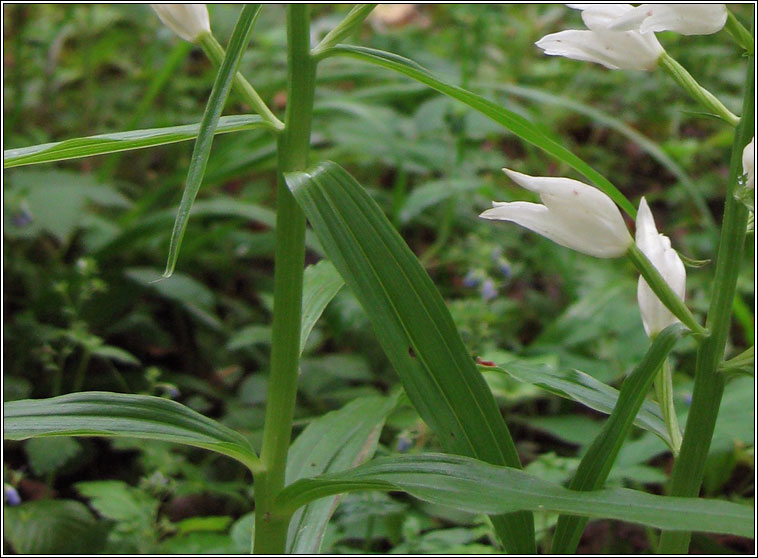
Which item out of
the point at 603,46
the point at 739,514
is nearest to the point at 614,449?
the point at 739,514

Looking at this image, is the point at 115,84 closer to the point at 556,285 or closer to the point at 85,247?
the point at 85,247

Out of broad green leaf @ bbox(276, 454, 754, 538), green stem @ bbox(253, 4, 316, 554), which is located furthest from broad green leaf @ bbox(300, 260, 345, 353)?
broad green leaf @ bbox(276, 454, 754, 538)

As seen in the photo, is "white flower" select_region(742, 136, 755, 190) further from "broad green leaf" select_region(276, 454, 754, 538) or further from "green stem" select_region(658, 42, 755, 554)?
"broad green leaf" select_region(276, 454, 754, 538)

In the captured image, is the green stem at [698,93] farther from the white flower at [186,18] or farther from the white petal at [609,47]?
the white flower at [186,18]

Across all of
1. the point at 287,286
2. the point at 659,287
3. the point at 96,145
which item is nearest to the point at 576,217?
the point at 659,287

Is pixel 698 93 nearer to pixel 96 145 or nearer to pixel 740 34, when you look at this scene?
pixel 740 34

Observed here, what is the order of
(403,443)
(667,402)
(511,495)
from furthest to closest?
(403,443) < (667,402) < (511,495)
